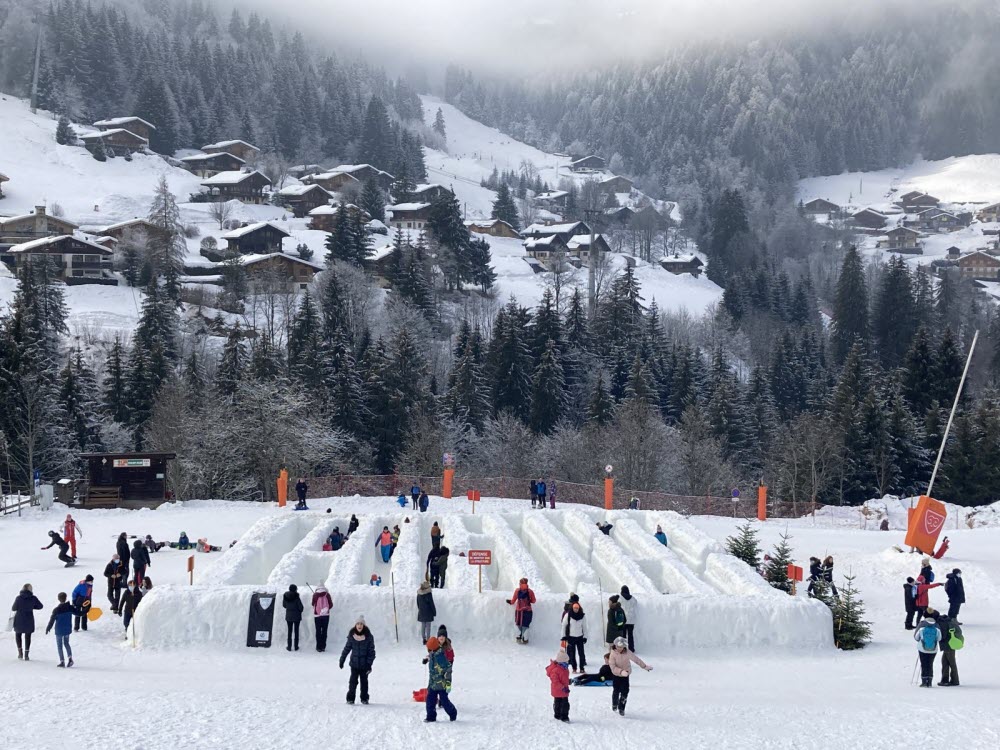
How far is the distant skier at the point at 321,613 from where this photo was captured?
16.4 m

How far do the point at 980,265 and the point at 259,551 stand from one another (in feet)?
431

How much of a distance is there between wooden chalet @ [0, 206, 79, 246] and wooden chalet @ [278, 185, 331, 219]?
27.3 meters

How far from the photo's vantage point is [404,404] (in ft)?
179

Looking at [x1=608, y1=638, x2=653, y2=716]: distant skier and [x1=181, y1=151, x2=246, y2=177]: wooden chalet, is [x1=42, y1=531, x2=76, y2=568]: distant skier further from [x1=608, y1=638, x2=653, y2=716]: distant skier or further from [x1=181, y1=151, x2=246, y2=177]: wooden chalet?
[x1=181, y1=151, x2=246, y2=177]: wooden chalet

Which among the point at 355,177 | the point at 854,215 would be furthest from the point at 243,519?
the point at 854,215

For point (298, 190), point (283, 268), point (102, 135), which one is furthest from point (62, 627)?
point (102, 135)

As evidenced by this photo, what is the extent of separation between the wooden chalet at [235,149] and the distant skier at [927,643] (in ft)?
377

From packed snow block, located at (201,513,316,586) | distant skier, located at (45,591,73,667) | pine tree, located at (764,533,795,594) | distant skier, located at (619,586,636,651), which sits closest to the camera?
distant skier, located at (45,591,73,667)

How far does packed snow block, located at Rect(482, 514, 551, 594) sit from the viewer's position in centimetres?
2025

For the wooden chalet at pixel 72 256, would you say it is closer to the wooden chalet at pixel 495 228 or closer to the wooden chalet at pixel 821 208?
the wooden chalet at pixel 495 228

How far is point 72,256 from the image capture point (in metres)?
76.0

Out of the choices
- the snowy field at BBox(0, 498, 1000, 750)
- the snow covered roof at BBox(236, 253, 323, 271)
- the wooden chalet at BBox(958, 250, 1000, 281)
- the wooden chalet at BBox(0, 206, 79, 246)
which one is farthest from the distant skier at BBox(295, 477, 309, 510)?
the wooden chalet at BBox(958, 250, 1000, 281)


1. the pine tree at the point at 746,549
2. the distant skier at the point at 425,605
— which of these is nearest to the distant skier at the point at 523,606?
the distant skier at the point at 425,605

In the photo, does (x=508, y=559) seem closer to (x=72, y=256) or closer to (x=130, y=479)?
(x=130, y=479)
